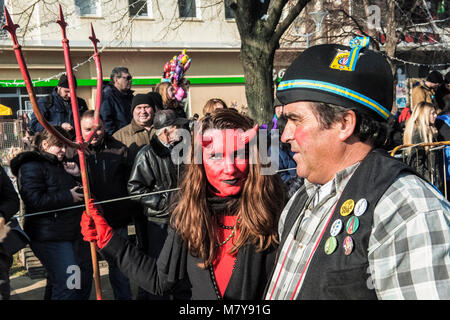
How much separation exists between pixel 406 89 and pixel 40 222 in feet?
65.0

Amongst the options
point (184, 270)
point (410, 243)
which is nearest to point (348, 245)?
point (410, 243)

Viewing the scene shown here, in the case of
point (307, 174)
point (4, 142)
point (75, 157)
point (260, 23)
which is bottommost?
point (4, 142)

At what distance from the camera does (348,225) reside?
1.38 metres

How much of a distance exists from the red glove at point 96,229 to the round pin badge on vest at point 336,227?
129 cm

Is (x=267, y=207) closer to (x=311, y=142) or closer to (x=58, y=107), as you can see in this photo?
(x=311, y=142)

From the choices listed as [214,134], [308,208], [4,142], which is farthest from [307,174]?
[4,142]

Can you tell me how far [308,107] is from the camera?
1587 mm

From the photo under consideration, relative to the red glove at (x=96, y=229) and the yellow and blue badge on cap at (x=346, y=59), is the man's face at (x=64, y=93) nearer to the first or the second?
the red glove at (x=96, y=229)

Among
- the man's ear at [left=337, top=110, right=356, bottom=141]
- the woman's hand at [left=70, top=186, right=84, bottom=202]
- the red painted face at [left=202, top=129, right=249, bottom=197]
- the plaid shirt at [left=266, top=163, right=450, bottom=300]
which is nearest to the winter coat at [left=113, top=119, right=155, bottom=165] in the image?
the woman's hand at [left=70, top=186, right=84, bottom=202]

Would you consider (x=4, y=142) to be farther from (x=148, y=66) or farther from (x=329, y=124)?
(x=329, y=124)

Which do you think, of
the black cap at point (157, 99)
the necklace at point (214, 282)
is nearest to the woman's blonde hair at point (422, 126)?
the black cap at point (157, 99)

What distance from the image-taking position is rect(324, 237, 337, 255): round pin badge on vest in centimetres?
140

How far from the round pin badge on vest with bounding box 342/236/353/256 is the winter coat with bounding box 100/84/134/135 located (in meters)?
5.17

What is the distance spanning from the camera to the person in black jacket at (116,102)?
6270 mm
